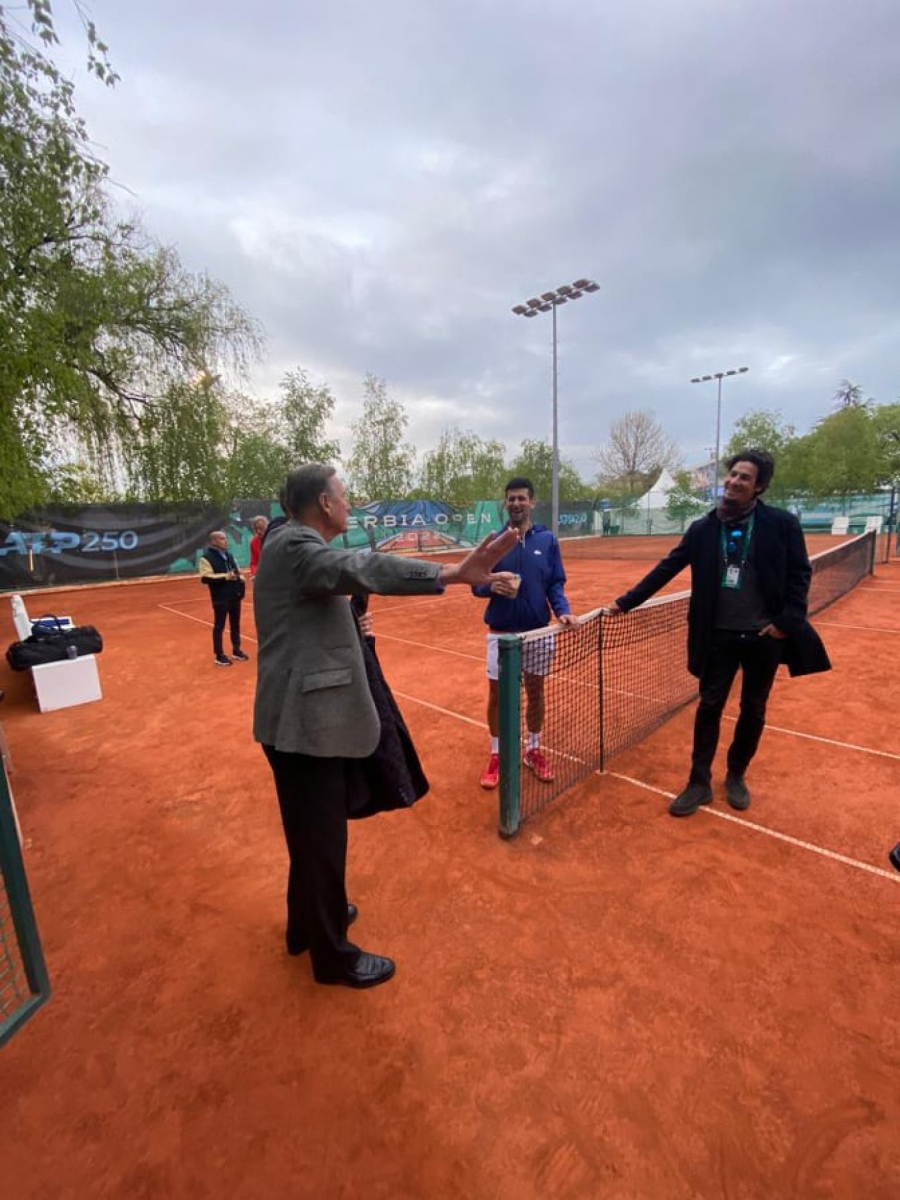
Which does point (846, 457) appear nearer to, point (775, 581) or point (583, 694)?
point (583, 694)

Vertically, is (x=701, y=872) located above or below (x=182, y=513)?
below

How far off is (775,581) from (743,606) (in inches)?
9.0

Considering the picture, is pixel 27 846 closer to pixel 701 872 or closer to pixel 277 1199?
pixel 277 1199

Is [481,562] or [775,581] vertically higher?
[481,562]

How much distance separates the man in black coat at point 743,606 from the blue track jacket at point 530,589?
2.26 feet

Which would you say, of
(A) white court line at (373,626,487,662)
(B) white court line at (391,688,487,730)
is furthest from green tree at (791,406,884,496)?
(B) white court line at (391,688,487,730)

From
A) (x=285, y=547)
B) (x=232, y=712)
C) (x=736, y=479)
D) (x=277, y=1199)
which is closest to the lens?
(x=277, y=1199)

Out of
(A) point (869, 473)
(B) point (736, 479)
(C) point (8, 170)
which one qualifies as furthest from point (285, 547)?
(A) point (869, 473)

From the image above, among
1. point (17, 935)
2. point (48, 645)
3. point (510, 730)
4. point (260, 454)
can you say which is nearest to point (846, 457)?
point (260, 454)

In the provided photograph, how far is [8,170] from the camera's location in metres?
7.12

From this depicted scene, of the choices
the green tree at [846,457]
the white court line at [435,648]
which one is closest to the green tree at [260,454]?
the white court line at [435,648]

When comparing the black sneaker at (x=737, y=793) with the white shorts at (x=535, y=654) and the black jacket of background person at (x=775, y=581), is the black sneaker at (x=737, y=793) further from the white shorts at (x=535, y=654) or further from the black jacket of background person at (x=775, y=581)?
the white shorts at (x=535, y=654)

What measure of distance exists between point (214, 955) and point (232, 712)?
11.3 feet

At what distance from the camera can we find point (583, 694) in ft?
19.7
